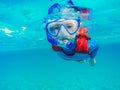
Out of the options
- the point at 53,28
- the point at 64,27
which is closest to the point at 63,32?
the point at 64,27

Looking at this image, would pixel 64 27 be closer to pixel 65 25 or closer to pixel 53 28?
pixel 65 25

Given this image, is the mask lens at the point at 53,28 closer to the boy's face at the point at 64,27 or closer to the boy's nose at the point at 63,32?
the boy's face at the point at 64,27

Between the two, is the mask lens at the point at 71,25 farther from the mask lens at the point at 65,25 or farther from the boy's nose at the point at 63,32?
the boy's nose at the point at 63,32

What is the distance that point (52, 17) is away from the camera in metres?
4.05

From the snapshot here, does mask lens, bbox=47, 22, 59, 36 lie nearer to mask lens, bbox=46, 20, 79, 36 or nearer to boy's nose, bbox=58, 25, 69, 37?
mask lens, bbox=46, 20, 79, 36

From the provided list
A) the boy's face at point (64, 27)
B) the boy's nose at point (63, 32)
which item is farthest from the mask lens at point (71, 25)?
the boy's nose at point (63, 32)

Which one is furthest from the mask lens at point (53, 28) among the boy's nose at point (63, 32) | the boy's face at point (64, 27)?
the boy's nose at point (63, 32)

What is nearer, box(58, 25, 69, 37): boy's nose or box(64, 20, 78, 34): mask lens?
box(58, 25, 69, 37): boy's nose

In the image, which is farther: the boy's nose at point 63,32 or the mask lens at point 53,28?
the mask lens at point 53,28

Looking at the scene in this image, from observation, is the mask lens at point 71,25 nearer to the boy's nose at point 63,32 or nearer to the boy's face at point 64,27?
the boy's face at point 64,27

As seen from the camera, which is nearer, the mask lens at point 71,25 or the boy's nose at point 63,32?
the boy's nose at point 63,32

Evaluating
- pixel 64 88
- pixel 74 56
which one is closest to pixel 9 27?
pixel 64 88

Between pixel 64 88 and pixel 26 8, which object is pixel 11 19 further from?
pixel 64 88

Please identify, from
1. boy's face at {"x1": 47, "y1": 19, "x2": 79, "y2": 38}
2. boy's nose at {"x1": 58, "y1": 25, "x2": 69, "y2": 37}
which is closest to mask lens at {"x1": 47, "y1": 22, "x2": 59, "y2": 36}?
boy's face at {"x1": 47, "y1": 19, "x2": 79, "y2": 38}
